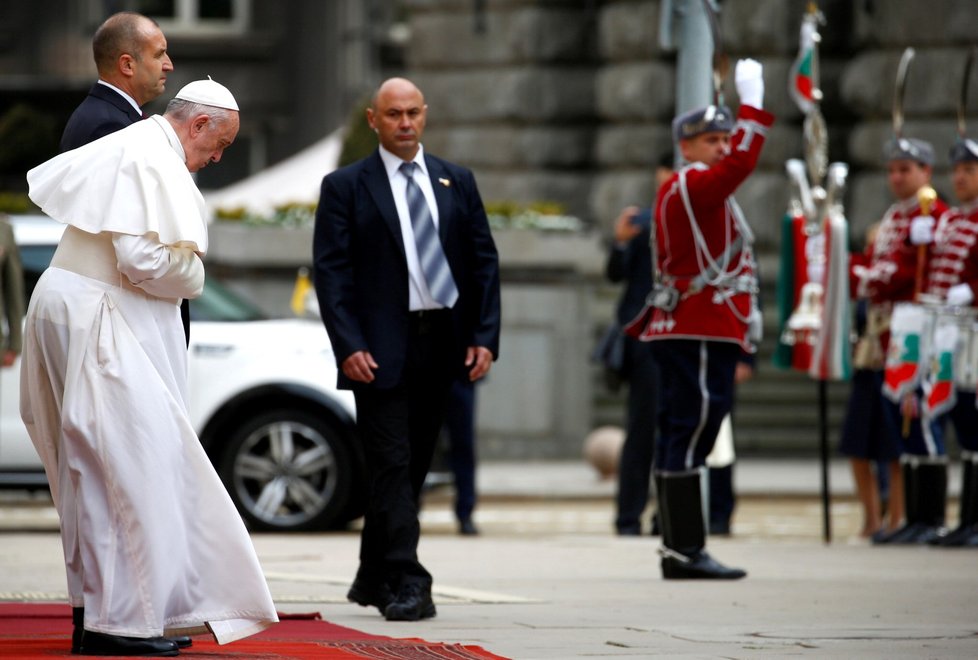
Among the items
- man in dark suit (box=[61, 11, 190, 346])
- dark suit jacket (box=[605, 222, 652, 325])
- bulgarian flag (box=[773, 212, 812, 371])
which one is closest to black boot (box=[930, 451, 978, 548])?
bulgarian flag (box=[773, 212, 812, 371])

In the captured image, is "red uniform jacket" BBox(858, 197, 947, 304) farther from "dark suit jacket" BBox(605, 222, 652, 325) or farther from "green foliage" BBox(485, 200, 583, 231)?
"green foliage" BBox(485, 200, 583, 231)

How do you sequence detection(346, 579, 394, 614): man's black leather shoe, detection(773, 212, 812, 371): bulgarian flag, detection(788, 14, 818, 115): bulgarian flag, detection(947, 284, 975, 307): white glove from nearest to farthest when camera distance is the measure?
detection(346, 579, 394, 614): man's black leather shoe, detection(947, 284, 975, 307): white glove, detection(788, 14, 818, 115): bulgarian flag, detection(773, 212, 812, 371): bulgarian flag

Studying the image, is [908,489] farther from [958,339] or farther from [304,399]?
[304,399]

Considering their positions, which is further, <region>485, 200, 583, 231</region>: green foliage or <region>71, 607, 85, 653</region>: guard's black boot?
<region>485, 200, 583, 231</region>: green foliage

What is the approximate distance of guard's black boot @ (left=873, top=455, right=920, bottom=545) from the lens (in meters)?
11.1

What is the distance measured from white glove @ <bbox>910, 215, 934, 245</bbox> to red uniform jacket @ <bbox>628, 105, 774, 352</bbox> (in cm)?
238

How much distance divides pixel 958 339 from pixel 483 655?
17.3 feet

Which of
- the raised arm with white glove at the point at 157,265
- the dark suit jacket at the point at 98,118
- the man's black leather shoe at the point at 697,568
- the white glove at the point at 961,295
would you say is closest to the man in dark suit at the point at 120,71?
the dark suit jacket at the point at 98,118

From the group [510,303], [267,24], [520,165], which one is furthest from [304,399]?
[267,24]

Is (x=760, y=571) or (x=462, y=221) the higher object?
(x=462, y=221)

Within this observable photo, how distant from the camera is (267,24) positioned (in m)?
34.6

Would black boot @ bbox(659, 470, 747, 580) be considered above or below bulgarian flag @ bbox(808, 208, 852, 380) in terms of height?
below

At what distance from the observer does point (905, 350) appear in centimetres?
1091

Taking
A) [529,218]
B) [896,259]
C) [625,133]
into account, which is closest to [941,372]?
[896,259]
